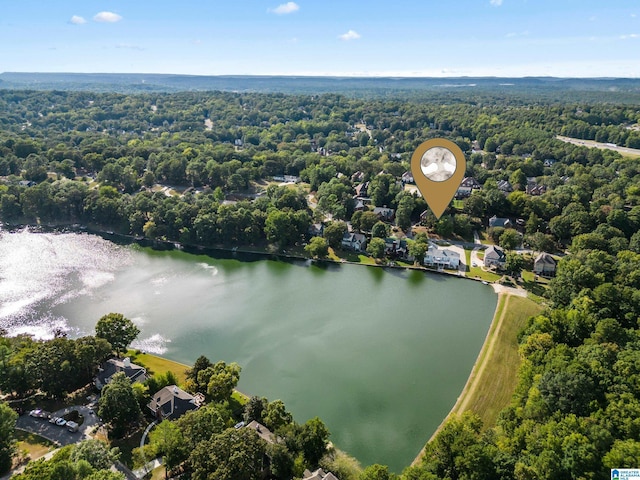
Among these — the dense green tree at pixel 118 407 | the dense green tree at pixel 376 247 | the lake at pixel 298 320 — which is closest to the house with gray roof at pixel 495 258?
the lake at pixel 298 320

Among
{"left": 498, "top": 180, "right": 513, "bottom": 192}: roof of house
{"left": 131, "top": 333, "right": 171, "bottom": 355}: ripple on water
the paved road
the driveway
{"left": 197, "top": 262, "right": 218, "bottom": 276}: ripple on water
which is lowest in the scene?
{"left": 131, "top": 333, "right": 171, "bottom": 355}: ripple on water

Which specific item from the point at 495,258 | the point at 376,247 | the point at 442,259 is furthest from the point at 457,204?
the point at 376,247

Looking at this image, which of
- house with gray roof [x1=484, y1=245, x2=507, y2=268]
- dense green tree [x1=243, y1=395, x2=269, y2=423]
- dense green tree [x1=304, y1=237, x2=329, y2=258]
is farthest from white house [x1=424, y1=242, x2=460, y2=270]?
dense green tree [x1=243, y1=395, x2=269, y2=423]

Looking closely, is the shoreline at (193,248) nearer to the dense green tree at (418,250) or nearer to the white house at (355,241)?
the dense green tree at (418,250)

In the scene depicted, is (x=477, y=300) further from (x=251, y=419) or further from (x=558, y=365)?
(x=251, y=419)

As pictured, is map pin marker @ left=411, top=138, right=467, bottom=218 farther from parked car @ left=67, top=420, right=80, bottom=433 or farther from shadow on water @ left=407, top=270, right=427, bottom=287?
shadow on water @ left=407, top=270, right=427, bottom=287
